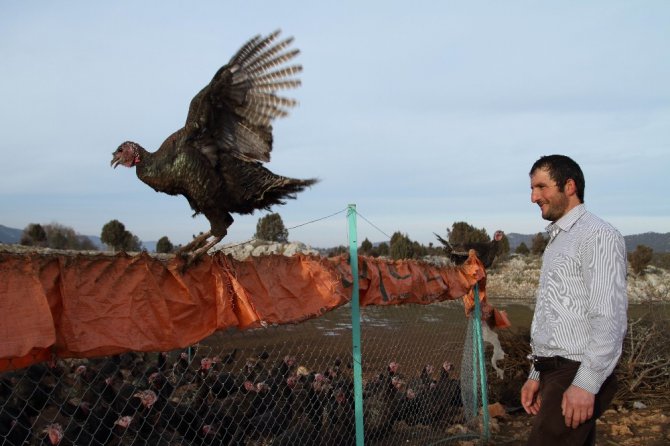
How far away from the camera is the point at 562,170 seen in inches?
102

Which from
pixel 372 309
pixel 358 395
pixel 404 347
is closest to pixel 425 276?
pixel 358 395

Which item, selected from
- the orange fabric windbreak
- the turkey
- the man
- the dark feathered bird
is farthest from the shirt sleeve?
the dark feathered bird

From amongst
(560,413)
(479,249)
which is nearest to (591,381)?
(560,413)

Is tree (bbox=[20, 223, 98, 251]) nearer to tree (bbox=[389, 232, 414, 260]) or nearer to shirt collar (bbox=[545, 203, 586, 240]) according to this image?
tree (bbox=[389, 232, 414, 260])

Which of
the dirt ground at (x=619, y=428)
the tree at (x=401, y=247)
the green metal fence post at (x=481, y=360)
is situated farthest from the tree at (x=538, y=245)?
the green metal fence post at (x=481, y=360)

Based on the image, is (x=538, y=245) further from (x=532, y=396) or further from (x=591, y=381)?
(x=591, y=381)

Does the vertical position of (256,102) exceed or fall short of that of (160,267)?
it exceeds it

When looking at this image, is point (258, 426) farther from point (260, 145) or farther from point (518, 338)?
point (518, 338)

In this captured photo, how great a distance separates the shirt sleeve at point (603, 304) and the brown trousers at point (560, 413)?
6.2 inches

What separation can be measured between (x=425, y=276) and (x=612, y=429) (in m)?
3.00

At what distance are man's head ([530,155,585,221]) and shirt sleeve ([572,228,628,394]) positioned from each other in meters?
0.25

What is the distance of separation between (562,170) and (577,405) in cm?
105

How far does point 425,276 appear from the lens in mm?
4598

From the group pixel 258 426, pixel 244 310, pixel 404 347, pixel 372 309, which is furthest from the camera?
pixel 372 309
